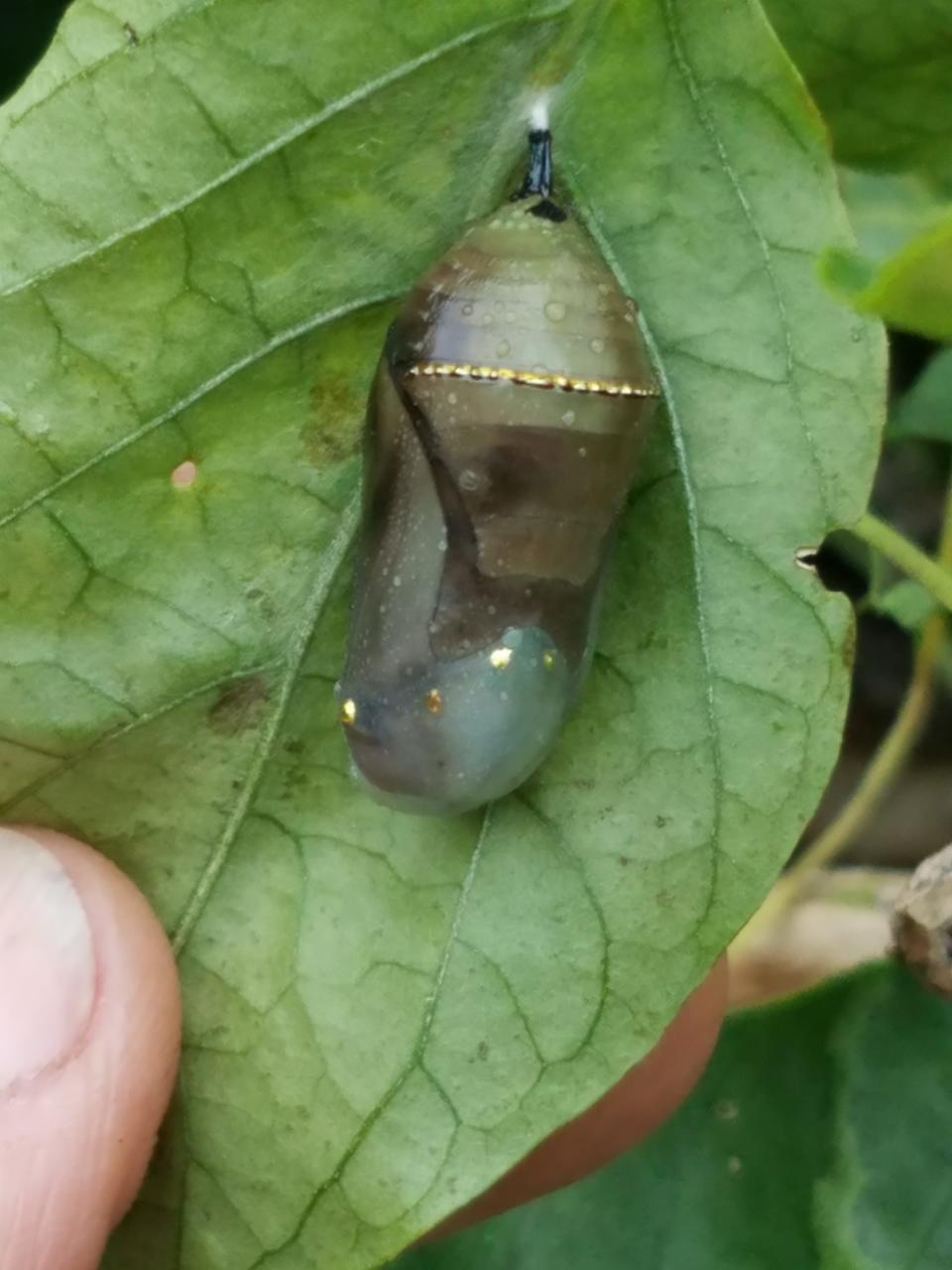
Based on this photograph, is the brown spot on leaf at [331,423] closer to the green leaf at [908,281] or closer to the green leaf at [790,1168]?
the green leaf at [908,281]

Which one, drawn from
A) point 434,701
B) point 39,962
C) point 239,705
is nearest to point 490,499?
point 434,701

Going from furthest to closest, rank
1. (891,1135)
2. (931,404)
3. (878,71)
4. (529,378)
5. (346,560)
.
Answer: (931,404), (891,1135), (878,71), (346,560), (529,378)

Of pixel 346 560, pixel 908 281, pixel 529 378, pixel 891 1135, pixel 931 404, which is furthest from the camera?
pixel 931 404

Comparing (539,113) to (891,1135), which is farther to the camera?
(891,1135)

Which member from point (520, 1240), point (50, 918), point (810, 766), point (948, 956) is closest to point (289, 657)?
point (50, 918)

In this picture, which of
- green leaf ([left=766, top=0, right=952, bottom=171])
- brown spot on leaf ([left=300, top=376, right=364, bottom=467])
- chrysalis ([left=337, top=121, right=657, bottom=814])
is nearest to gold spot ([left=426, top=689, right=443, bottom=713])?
chrysalis ([left=337, top=121, right=657, bottom=814])

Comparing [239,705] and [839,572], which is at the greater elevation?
[239,705]

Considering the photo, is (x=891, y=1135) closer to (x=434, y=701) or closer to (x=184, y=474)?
(x=434, y=701)
